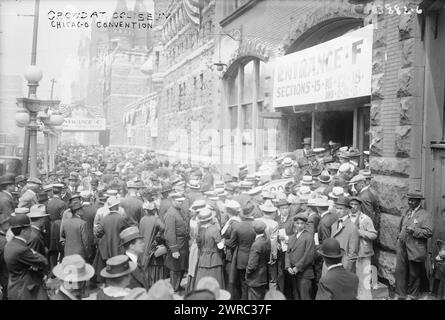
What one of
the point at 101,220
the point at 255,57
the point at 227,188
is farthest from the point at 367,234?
the point at 255,57

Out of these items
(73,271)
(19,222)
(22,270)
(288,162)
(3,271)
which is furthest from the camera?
(288,162)

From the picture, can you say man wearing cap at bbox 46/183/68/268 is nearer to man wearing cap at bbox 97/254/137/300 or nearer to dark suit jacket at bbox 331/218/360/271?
man wearing cap at bbox 97/254/137/300

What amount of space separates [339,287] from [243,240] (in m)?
2.41

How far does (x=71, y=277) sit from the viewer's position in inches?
195

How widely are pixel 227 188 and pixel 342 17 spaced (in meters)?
5.12

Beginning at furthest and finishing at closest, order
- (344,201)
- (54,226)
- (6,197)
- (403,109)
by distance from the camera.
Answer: (6,197), (54,226), (403,109), (344,201)

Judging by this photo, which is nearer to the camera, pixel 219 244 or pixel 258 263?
pixel 258 263

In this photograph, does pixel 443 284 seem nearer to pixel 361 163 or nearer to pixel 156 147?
pixel 361 163

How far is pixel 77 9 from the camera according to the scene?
7582 mm

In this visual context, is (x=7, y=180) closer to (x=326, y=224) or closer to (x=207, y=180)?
(x=207, y=180)

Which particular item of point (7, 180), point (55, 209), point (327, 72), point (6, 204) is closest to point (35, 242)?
point (55, 209)

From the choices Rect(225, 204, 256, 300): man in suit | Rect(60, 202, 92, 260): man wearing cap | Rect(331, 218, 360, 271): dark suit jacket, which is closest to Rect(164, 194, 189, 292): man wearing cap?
Rect(225, 204, 256, 300): man in suit

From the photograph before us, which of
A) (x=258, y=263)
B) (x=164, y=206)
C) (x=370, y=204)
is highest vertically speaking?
(x=370, y=204)

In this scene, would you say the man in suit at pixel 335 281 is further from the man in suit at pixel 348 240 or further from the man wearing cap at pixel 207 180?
the man wearing cap at pixel 207 180
